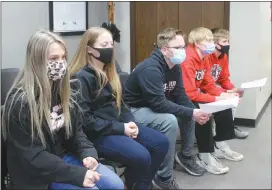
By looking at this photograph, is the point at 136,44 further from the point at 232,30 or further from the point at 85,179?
the point at 85,179

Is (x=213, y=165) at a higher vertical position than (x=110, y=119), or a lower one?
lower

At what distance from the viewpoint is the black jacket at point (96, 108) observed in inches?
73.3

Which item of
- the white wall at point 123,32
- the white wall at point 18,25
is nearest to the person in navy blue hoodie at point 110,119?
the white wall at point 18,25

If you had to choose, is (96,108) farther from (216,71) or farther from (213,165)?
(216,71)

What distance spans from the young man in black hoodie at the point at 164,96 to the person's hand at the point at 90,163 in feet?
2.19

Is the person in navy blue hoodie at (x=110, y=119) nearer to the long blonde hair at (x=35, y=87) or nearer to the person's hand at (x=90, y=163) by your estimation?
the person's hand at (x=90, y=163)

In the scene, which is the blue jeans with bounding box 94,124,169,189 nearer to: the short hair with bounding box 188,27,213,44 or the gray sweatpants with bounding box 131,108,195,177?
the gray sweatpants with bounding box 131,108,195,177

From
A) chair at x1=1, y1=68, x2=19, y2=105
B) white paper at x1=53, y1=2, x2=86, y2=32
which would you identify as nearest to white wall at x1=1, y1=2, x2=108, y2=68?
white paper at x1=53, y1=2, x2=86, y2=32

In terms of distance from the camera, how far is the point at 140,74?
224 centimetres

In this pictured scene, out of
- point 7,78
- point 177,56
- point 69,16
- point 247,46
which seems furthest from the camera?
point 247,46

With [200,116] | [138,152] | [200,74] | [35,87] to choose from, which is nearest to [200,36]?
[200,74]

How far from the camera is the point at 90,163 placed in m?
1.59

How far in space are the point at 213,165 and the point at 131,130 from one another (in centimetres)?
93

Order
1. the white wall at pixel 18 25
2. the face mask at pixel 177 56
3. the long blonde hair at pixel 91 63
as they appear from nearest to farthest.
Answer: the long blonde hair at pixel 91 63, the face mask at pixel 177 56, the white wall at pixel 18 25
